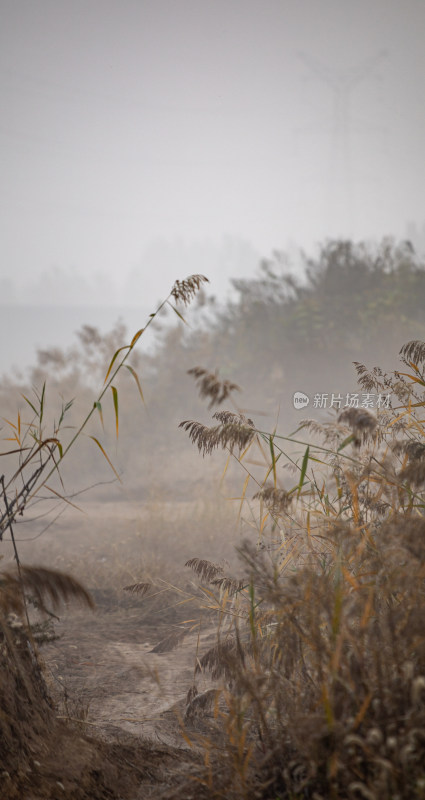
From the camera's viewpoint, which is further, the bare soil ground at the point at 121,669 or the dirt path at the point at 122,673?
the dirt path at the point at 122,673

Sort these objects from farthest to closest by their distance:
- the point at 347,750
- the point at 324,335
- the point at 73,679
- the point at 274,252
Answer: the point at 274,252
the point at 324,335
the point at 73,679
the point at 347,750

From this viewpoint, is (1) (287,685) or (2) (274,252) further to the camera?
(2) (274,252)

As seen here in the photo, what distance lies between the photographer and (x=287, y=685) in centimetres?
153

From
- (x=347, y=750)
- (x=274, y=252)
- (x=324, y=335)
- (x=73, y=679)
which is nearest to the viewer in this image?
(x=347, y=750)

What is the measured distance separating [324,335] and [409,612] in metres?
7.99

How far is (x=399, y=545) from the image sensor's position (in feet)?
4.41

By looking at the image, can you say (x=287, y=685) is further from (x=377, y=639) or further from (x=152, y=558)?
(x=152, y=558)

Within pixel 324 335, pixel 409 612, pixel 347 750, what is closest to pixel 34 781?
pixel 347 750

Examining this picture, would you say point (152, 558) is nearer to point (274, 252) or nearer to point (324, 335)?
point (324, 335)

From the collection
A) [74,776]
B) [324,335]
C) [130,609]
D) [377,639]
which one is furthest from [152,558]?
[324,335]

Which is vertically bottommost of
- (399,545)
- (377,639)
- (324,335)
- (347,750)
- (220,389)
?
(347,750)

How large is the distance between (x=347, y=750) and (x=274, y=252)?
359 inches

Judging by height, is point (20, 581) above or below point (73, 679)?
above

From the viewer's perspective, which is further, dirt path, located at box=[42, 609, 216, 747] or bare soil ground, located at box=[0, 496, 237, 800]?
dirt path, located at box=[42, 609, 216, 747]
